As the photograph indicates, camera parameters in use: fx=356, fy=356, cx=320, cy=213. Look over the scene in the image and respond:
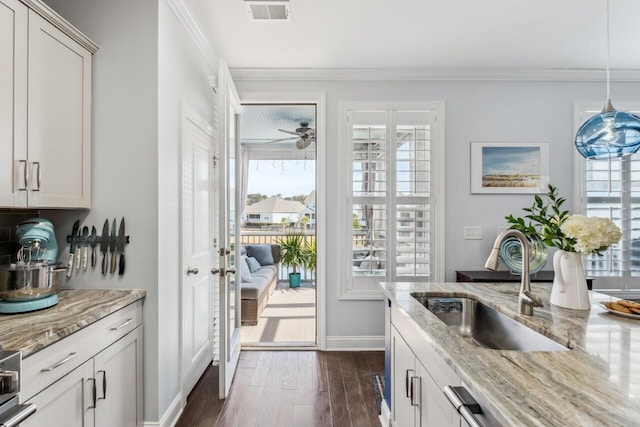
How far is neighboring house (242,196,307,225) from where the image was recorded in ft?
21.6

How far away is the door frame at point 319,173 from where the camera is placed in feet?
11.1

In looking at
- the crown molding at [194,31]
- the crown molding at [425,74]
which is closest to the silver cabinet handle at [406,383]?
the crown molding at [194,31]

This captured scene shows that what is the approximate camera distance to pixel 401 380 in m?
1.80

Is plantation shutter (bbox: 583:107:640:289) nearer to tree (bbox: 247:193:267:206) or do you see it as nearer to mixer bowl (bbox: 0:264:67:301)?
mixer bowl (bbox: 0:264:67:301)

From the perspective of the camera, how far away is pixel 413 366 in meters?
1.58

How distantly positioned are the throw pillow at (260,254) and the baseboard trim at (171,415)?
12.1 feet

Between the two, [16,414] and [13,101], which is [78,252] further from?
[16,414]

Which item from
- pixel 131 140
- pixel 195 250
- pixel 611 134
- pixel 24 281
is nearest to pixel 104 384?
pixel 24 281

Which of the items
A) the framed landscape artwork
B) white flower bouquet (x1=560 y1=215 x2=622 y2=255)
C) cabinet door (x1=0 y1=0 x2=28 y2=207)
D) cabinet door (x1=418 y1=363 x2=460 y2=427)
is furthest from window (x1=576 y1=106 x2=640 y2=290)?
cabinet door (x1=0 y1=0 x2=28 y2=207)

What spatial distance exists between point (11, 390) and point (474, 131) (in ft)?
12.0

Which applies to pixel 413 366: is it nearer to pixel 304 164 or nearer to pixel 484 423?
pixel 484 423

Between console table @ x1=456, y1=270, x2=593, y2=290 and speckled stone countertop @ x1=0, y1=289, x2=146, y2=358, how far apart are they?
260cm

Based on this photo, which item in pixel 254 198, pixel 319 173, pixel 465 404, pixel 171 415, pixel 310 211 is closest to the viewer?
pixel 465 404

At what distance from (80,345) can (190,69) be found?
1.89 m
